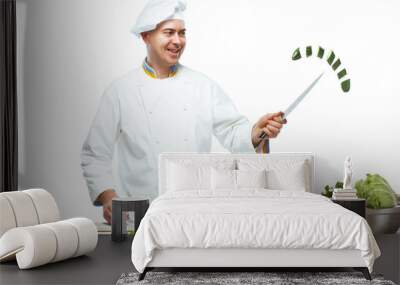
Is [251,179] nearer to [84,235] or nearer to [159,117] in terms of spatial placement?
[159,117]

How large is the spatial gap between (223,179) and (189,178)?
0.36 m

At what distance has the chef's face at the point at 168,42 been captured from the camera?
21.7 ft

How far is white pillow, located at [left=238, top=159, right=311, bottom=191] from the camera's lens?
598cm

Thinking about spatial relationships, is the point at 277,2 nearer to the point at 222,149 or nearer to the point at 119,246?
the point at 222,149

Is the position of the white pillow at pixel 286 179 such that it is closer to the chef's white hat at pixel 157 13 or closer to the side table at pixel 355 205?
the side table at pixel 355 205

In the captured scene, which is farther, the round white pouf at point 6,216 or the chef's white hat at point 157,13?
the chef's white hat at point 157,13

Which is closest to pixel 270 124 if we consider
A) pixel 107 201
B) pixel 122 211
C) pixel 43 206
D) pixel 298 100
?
pixel 298 100

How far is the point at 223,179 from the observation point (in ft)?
19.2

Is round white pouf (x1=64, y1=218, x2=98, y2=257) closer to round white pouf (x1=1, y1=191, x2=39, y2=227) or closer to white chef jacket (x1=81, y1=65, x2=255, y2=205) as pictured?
round white pouf (x1=1, y1=191, x2=39, y2=227)

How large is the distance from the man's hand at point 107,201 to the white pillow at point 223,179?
4.39 feet

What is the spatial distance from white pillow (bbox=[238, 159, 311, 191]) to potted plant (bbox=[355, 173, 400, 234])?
0.64 m

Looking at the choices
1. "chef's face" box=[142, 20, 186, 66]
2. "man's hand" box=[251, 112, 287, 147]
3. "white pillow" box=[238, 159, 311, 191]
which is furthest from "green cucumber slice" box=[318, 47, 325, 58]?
"chef's face" box=[142, 20, 186, 66]

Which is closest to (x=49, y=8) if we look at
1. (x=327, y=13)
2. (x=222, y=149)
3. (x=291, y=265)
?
(x=222, y=149)

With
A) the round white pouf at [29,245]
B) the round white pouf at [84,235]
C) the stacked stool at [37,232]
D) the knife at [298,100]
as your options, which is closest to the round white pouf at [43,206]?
the stacked stool at [37,232]
